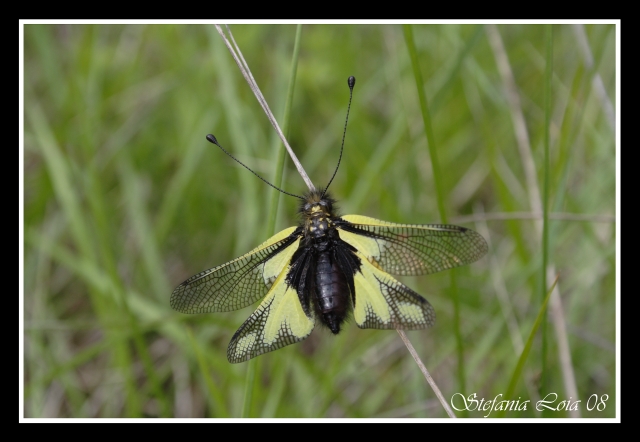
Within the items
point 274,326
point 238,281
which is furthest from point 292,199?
point 274,326

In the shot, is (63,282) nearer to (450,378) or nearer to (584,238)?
(450,378)

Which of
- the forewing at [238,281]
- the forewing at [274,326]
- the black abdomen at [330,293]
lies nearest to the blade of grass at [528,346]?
the black abdomen at [330,293]

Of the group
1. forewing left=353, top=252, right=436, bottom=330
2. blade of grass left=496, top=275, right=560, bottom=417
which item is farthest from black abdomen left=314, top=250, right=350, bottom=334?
blade of grass left=496, top=275, right=560, bottom=417

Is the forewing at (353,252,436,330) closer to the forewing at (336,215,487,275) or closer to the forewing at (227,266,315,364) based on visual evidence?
the forewing at (336,215,487,275)

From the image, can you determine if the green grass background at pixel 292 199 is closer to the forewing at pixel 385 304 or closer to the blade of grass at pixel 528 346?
the forewing at pixel 385 304

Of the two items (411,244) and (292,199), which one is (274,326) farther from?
(292,199)

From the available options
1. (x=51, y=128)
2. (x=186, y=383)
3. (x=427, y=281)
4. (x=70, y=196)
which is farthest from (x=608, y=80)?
(x=51, y=128)
